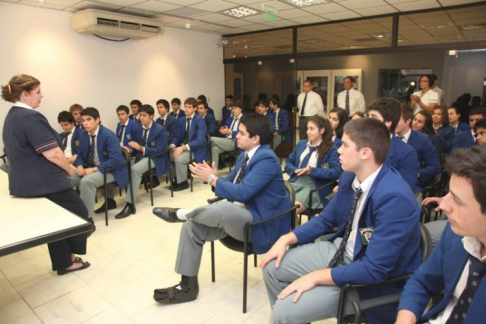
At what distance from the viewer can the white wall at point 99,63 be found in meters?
4.54

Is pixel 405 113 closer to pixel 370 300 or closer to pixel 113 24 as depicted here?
pixel 370 300

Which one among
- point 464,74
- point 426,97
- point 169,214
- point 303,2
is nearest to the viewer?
point 169,214

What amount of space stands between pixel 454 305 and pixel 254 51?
651 centimetres

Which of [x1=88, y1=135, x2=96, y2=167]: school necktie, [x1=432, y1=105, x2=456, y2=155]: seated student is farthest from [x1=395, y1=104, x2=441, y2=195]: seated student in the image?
[x1=88, y1=135, x2=96, y2=167]: school necktie

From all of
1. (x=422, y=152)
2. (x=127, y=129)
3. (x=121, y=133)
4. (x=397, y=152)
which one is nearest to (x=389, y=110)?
(x=397, y=152)

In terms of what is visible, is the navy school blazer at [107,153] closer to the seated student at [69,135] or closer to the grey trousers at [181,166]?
the seated student at [69,135]

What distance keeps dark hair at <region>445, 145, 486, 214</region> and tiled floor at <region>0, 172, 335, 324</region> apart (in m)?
1.54

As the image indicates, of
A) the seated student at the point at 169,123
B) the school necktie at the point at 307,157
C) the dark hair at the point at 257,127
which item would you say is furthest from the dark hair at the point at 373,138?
the seated student at the point at 169,123

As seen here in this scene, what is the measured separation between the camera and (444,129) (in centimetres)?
389

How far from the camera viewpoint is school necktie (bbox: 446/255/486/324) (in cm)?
105

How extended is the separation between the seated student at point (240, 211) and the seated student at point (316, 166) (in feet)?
2.22

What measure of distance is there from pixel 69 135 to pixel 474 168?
4.69m

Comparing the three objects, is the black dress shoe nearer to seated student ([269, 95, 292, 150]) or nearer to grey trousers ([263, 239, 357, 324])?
grey trousers ([263, 239, 357, 324])

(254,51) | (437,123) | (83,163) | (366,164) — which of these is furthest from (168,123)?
(366,164)
